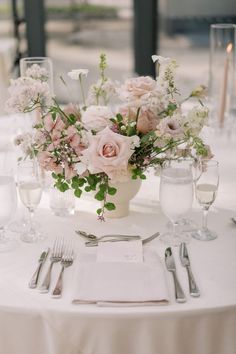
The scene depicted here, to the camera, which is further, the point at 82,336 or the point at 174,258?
the point at 174,258

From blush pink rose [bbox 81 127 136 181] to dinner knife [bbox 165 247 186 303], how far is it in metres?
0.24

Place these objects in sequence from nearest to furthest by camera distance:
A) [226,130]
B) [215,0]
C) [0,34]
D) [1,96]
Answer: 1. [226,130]
2. [1,96]
3. [215,0]
4. [0,34]

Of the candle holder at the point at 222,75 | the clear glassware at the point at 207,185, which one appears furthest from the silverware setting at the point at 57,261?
the candle holder at the point at 222,75

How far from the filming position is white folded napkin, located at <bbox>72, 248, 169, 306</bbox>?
1259 millimetres

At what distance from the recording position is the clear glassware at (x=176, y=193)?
59.6 inches

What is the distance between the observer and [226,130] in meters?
2.51

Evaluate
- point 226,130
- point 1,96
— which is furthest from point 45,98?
point 1,96

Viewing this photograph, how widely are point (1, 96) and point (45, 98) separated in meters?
1.60

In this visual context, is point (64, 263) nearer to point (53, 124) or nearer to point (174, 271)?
point (174, 271)

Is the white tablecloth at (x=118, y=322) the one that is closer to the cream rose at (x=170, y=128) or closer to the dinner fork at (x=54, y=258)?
the dinner fork at (x=54, y=258)

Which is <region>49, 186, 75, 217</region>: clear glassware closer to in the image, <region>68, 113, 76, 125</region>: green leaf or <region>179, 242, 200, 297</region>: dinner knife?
<region>68, 113, 76, 125</region>: green leaf

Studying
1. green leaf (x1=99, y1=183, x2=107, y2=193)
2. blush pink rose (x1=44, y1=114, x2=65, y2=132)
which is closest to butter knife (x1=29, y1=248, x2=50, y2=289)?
green leaf (x1=99, y1=183, x2=107, y2=193)

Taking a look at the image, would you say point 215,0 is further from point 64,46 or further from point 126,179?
point 126,179

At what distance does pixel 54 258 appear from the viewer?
145cm
